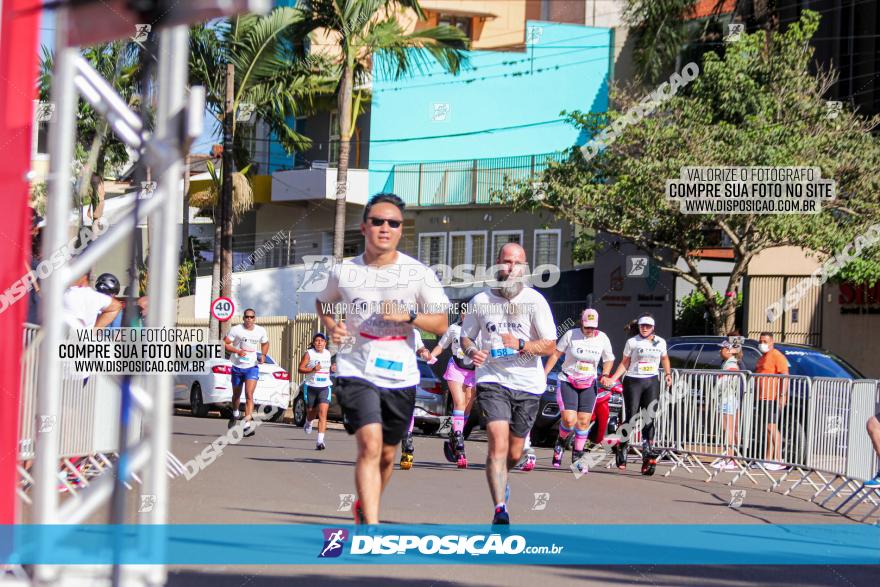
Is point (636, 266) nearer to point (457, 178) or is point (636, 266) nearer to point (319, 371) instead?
point (457, 178)

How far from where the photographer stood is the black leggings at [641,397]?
15.9 meters

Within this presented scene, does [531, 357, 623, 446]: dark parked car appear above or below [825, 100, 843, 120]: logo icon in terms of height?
below

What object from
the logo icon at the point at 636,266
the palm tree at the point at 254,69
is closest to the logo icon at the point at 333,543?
the palm tree at the point at 254,69

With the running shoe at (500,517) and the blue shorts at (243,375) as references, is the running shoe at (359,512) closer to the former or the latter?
the running shoe at (500,517)

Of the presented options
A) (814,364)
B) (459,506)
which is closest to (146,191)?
(459,506)

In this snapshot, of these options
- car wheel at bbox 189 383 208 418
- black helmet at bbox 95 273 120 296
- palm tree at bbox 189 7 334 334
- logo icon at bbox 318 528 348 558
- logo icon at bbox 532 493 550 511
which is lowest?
car wheel at bbox 189 383 208 418

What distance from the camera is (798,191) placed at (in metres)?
24.6

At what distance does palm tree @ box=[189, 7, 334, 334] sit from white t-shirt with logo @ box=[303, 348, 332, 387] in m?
13.5

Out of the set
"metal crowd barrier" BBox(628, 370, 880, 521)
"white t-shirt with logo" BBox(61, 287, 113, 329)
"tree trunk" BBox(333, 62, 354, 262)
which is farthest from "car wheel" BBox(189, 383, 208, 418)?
"white t-shirt with logo" BBox(61, 287, 113, 329)

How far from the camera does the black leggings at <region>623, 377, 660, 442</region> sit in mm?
15891

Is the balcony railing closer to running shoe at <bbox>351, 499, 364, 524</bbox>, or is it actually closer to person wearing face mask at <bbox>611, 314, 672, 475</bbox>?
person wearing face mask at <bbox>611, 314, 672, 475</bbox>

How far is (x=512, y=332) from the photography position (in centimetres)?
987

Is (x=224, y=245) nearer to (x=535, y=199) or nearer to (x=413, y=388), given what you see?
(x=535, y=199)

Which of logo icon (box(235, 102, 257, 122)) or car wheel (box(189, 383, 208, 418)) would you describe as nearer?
car wheel (box(189, 383, 208, 418))
